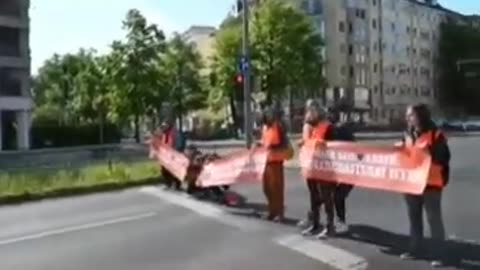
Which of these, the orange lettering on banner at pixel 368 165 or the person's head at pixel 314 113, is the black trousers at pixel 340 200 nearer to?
the orange lettering on banner at pixel 368 165


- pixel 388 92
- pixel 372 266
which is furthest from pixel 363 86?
pixel 372 266

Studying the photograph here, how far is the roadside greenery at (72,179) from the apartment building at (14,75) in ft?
146

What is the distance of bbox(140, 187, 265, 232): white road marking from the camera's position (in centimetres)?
1440

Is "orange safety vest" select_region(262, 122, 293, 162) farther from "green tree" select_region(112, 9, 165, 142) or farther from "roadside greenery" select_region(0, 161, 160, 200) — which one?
"green tree" select_region(112, 9, 165, 142)

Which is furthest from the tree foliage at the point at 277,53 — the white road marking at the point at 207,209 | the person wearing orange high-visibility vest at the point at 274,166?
the person wearing orange high-visibility vest at the point at 274,166

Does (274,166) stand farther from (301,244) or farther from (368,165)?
(301,244)

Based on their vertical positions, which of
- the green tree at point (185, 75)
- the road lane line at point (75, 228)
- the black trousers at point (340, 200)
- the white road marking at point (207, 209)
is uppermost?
the green tree at point (185, 75)

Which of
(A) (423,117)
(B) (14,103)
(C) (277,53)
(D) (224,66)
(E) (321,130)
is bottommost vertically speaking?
(E) (321,130)

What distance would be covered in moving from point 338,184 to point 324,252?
75.2 inches

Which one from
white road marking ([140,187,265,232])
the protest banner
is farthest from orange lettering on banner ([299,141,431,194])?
the protest banner

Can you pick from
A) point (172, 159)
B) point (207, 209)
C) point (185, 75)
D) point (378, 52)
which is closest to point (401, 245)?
point (207, 209)

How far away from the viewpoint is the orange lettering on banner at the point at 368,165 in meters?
10.8

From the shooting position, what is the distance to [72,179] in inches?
938

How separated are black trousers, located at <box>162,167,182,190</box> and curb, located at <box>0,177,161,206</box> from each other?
4.09 feet
